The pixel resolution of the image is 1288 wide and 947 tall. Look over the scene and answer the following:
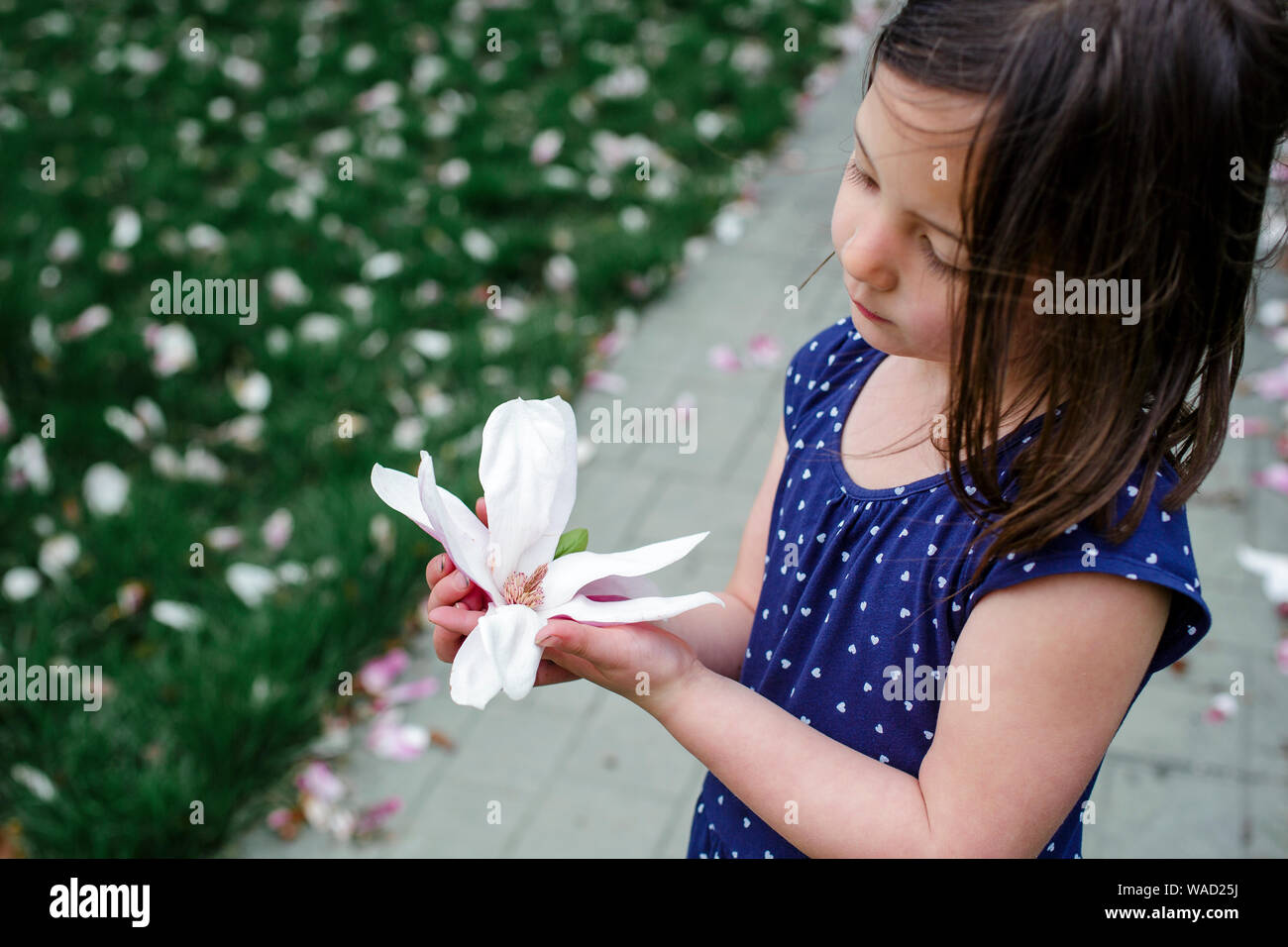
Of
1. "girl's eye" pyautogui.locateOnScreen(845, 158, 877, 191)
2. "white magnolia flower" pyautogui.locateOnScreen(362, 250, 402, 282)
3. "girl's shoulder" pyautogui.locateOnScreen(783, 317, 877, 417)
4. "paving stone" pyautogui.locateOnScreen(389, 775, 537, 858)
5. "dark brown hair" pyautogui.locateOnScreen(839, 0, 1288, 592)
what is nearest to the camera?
"dark brown hair" pyautogui.locateOnScreen(839, 0, 1288, 592)

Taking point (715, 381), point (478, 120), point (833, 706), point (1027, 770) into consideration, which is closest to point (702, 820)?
point (833, 706)

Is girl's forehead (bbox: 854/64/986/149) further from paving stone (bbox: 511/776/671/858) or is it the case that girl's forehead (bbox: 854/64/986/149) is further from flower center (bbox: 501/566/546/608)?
paving stone (bbox: 511/776/671/858)

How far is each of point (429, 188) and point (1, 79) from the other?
6.48ft

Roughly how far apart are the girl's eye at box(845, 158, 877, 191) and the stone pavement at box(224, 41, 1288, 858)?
643mm

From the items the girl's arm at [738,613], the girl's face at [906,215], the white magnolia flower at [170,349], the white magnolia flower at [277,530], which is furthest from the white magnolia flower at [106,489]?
the girl's face at [906,215]

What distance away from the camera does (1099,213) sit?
0.79m

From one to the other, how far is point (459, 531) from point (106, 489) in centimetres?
198

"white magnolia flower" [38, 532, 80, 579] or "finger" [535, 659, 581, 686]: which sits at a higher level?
"finger" [535, 659, 581, 686]

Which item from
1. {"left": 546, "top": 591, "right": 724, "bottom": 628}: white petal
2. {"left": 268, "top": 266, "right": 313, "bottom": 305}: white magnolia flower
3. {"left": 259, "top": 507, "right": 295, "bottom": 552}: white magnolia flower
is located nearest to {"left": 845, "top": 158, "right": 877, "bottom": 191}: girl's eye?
{"left": 546, "top": 591, "right": 724, "bottom": 628}: white petal

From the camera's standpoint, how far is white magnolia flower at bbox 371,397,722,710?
91 cm

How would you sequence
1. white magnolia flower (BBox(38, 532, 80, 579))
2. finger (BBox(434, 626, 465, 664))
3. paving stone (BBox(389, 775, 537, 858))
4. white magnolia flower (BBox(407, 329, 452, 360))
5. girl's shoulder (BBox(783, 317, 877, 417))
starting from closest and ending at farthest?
finger (BBox(434, 626, 465, 664))
girl's shoulder (BBox(783, 317, 877, 417))
paving stone (BBox(389, 775, 537, 858))
white magnolia flower (BBox(38, 532, 80, 579))
white magnolia flower (BBox(407, 329, 452, 360))

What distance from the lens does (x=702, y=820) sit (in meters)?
1.31

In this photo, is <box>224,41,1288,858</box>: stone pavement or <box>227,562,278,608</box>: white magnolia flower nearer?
<box>224,41,1288,858</box>: stone pavement

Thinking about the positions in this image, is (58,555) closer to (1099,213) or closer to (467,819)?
(467,819)
